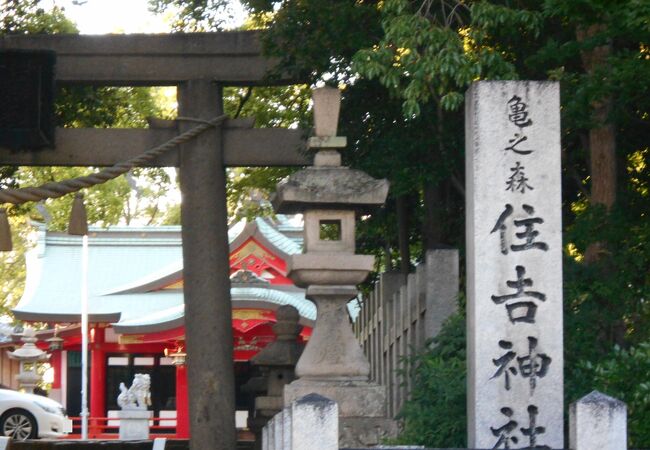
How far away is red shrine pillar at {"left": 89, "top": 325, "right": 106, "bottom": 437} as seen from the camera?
27.4m

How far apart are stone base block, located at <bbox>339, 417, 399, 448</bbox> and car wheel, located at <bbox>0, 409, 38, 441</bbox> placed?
539 inches

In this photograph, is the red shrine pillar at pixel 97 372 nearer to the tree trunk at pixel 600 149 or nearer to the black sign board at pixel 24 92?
the black sign board at pixel 24 92

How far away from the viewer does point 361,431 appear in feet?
30.4

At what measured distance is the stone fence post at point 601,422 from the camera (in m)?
7.25

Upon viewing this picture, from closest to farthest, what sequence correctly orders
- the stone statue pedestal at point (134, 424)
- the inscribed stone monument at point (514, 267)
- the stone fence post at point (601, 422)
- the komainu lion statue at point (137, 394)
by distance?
the stone fence post at point (601, 422) < the inscribed stone monument at point (514, 267) < the stone statue pedestal at point (134, 424) < the komainu lion statue at point (137, 394)

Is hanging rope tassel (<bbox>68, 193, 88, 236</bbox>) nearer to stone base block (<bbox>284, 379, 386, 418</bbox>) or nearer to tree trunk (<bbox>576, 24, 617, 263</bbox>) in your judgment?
stone base block (<bbox>284, 379, 386, 418</bbox>)

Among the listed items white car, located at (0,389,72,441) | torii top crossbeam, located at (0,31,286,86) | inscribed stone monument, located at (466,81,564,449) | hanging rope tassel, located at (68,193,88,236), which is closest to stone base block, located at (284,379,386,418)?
inscribed stone monument, located at (466,81,564,449)

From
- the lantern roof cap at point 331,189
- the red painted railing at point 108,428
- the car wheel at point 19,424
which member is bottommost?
the red painted railing at point 108,428

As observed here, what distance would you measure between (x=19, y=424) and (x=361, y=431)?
1393 centimetres

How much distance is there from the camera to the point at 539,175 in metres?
8.68

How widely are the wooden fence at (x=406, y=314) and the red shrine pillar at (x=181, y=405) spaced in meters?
12.8

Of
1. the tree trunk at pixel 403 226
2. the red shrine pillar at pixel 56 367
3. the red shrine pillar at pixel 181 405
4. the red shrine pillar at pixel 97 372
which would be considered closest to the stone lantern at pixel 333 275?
the tree trunk at pixel 403 226

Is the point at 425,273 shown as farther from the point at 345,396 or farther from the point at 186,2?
the point at 186,2

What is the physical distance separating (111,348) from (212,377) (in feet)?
48.2
